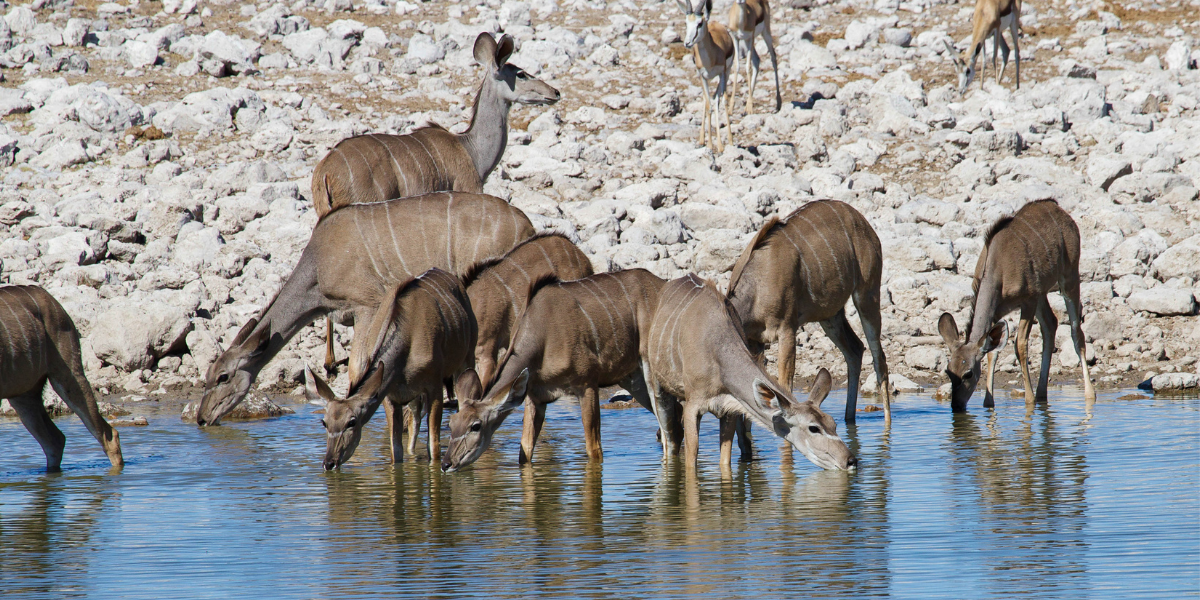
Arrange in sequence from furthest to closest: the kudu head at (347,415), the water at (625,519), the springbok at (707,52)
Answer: the springbok at (707,52) → the kudu head at (347,415) → the water at (625,519)

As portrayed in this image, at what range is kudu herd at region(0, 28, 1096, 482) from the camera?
890 cm

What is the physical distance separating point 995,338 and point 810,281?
87.6 inches

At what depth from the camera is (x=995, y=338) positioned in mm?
12109

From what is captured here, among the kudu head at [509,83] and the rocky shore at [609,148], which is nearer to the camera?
the kudu head at [509,83]

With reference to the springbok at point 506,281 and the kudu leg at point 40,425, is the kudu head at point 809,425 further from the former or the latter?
the kudu leg at point 40,425

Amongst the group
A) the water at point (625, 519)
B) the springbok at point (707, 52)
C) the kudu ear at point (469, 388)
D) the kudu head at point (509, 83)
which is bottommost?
the water at point (625, 519)

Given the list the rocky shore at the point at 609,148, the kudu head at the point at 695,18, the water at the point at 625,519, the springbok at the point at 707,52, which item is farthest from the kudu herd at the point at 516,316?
the kudu head at the point at 695,18

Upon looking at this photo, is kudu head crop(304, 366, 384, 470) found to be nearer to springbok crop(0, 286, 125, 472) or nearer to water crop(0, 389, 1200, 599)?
water crop(0, 389, 1200, 599)

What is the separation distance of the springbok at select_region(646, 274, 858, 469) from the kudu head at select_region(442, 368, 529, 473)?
0.93 meters

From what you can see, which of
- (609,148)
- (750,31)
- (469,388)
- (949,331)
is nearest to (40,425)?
(469,388)

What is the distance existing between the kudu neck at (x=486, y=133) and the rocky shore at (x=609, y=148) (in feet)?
5.28

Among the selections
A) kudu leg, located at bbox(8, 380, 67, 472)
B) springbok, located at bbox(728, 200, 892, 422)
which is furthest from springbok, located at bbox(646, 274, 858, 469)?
kudu leg, located at bbox(8, 380, 67, 472)

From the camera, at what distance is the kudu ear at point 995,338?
12.0 metres

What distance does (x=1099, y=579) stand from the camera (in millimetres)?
5945
